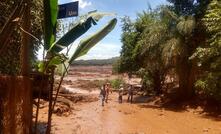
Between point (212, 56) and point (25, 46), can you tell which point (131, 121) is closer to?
point (212, 56)

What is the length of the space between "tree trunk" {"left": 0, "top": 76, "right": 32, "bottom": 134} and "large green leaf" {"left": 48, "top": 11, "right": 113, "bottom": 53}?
867 mm

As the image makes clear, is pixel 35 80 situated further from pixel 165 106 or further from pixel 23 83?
pixel 165 106

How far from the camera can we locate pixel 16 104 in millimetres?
7523

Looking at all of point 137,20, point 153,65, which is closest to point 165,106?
point 153,65

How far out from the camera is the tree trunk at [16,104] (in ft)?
24.5

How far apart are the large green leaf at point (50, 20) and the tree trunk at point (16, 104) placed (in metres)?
0.83

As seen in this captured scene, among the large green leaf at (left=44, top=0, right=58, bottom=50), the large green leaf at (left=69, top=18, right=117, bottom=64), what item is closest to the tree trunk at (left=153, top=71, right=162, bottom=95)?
the large green leaf at (left=69, top=18, right=117, bottom=64)

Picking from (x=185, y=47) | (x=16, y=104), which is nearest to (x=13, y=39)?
(x=16, y=104)

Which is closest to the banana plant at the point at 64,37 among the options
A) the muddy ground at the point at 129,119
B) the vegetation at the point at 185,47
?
the muddy ground at the point at 129,119

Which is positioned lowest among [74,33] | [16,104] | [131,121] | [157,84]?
[131,121]

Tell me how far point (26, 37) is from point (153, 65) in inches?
718

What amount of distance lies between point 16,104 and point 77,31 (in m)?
1.75

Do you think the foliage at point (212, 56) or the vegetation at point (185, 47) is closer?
the foliage at point (212, 56)

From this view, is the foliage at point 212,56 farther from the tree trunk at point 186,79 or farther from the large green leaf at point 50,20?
the large green leaf at point 50,20
